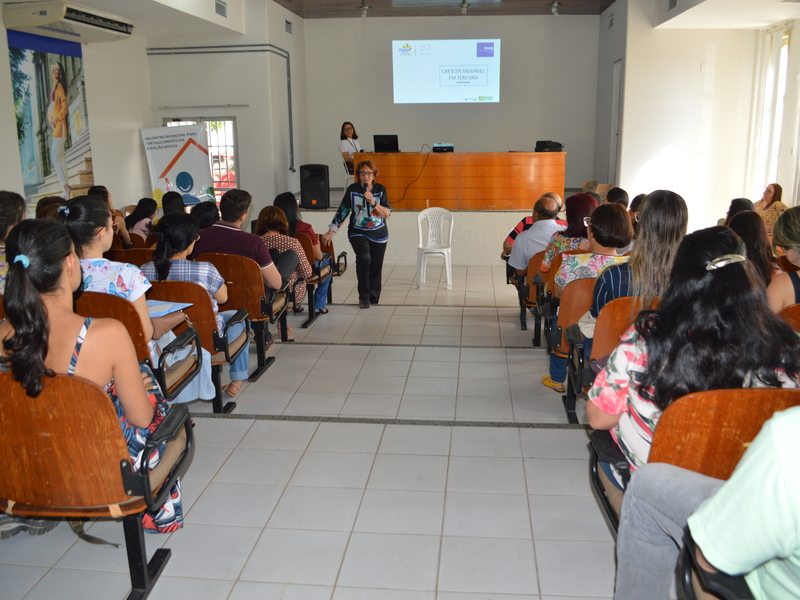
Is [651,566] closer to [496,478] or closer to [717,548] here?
[717,548]

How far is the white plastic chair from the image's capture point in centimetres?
683

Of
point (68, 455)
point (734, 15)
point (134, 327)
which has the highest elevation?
point (734, 15)

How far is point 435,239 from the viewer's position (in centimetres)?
759

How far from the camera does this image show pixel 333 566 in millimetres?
2109

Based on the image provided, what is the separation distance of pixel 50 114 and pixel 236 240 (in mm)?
4234

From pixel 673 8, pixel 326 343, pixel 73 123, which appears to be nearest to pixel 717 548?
pixel 326 343

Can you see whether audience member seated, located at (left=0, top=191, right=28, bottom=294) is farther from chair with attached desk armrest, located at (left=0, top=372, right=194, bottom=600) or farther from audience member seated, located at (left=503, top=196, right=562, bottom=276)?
audience member seated, located at (left=503, top=196, right=562, bottom=276)

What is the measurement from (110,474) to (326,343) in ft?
9.78

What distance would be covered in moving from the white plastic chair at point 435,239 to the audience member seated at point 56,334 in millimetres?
5093

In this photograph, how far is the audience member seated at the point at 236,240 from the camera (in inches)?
149

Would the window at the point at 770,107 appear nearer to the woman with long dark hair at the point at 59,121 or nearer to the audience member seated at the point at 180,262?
the audience member seated at the point at 180,262

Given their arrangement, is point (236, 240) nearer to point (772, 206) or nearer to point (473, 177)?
point (473, 177)

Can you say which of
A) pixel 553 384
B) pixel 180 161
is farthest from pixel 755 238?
pixel 180 161

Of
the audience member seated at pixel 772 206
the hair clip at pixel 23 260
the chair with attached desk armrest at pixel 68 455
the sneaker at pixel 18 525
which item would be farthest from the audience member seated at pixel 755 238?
the audience member seated at pixel 772 206
